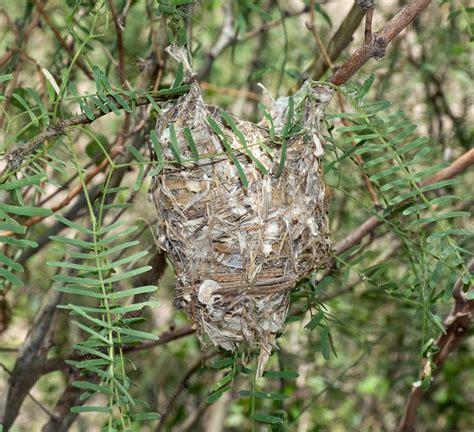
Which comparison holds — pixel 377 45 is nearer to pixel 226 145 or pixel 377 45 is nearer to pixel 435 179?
pixel 226 145

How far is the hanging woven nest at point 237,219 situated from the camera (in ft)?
4.64

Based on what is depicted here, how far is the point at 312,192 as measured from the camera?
58.2 inches

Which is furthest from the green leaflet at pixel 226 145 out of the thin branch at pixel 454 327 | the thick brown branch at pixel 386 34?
the thin branch at pixel 454 327

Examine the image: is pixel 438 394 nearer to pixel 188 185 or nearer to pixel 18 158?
pixel 188 185

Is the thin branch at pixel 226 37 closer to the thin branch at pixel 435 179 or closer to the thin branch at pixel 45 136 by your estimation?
the thin branch at pixel 435 179

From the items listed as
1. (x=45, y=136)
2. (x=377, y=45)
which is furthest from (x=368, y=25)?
(x=45, y=136)

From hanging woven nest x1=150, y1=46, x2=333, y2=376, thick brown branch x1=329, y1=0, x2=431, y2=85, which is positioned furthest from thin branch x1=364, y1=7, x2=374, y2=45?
hanging woven nest x1=150, y1=46, x2=333, y2=376

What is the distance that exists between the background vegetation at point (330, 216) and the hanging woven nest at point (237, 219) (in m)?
0.05

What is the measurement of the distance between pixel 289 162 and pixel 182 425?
2249 mm

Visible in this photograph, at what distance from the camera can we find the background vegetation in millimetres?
1433

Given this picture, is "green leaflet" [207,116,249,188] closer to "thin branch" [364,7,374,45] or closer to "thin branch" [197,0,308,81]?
"thin branch" [364,7,374,45]

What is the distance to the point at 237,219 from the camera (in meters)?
1.43

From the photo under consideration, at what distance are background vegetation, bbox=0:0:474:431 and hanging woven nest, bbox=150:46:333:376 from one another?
0.17ft

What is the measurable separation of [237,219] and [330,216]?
4.09 ft
